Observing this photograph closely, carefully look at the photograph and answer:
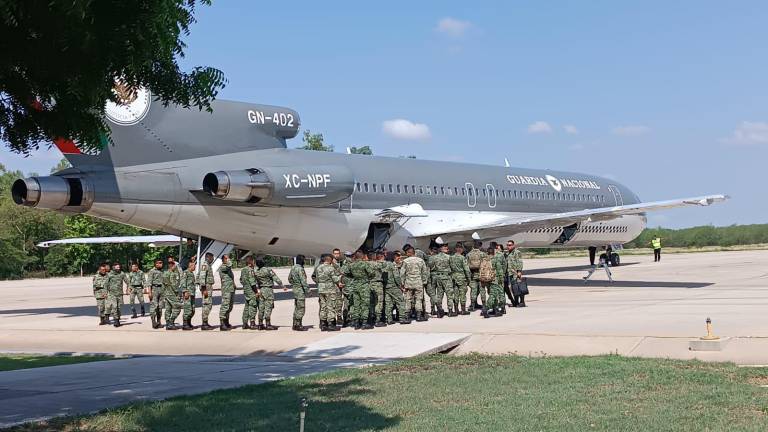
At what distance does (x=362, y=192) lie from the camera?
87.8 feet

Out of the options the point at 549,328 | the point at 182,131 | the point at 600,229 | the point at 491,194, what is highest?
the point at 182,131

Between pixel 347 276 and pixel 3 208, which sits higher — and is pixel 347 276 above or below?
below

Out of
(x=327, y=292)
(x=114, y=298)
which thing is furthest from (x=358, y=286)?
(x=114, y=298)

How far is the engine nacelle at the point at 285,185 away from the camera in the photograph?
21616mm

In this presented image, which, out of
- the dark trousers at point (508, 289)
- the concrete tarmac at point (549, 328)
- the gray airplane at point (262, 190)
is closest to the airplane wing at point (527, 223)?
the gray airplane at point (262, 190)

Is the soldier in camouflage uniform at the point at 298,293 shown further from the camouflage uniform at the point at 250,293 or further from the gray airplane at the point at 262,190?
the gray airplane at the point at 262,190

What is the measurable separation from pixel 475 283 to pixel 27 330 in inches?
397

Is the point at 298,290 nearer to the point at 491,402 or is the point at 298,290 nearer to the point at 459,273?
the point at 459,273

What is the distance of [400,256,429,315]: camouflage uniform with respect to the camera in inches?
714

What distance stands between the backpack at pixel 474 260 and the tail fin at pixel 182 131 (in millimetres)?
7613

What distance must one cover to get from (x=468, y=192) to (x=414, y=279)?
44.3 ft

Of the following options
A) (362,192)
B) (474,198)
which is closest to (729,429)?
(362,192)

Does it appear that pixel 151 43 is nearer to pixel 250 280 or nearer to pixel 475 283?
pixel 250 280

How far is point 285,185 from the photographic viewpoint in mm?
22984
